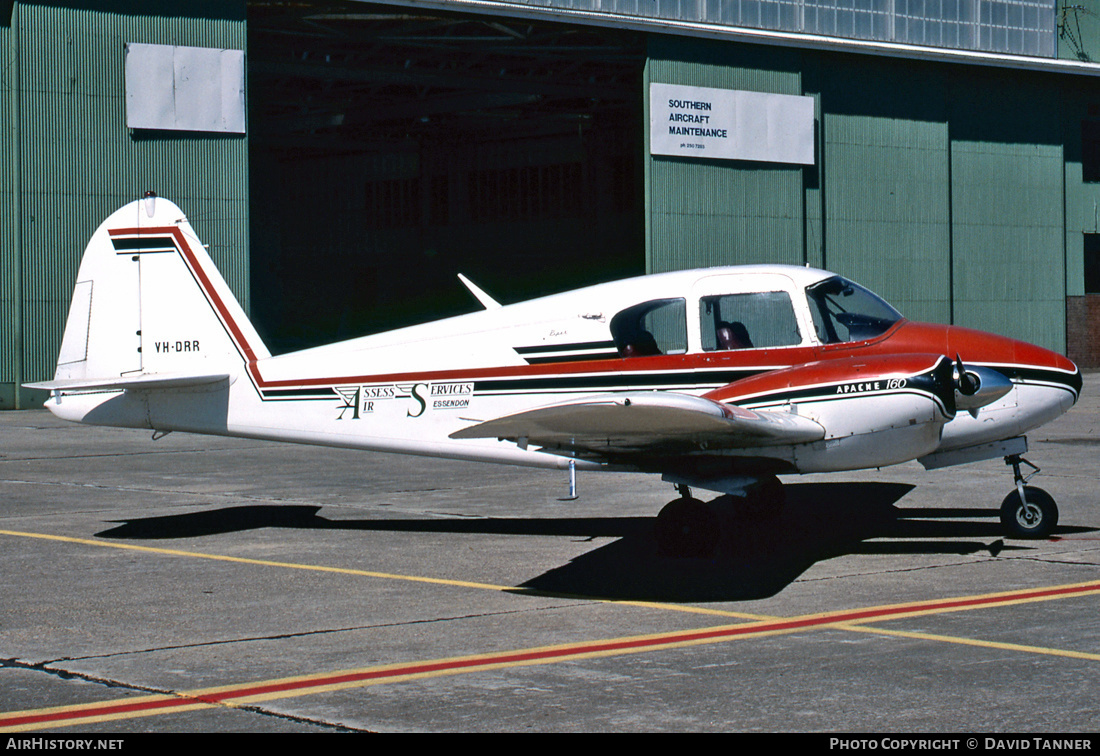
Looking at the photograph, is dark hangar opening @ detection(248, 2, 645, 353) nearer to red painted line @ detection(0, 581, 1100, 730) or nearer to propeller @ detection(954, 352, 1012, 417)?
propeller @ detection(954, 352, 1012, 417)

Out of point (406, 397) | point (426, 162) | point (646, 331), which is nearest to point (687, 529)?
point (646, 331)

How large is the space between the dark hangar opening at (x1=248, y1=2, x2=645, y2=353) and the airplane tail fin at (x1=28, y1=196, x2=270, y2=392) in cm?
2063

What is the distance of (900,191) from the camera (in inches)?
1594

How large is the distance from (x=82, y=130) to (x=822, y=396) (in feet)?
75.6

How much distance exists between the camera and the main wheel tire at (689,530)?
426 inches

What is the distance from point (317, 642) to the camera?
8031 millimetres

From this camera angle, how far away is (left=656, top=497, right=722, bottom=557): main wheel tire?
426 inches

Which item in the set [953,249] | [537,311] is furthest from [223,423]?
[953,249]

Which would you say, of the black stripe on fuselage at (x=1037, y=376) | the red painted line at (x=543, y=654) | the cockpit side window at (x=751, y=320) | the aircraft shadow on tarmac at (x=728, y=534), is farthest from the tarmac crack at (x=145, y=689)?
the black stripe on fuselage at (x=1037, y=376)

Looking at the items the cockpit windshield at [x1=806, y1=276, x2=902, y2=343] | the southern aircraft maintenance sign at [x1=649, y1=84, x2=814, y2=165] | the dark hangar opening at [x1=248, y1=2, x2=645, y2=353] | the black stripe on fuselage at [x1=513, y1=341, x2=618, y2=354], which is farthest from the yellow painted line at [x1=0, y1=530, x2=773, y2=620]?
the southern aircraft maintenance sign at [x1=649, y1=84, x2=814, y2=165]

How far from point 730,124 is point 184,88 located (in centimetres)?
1474

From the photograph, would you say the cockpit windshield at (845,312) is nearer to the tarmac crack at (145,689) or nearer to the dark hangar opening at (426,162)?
the tarmac crack at (145,689)

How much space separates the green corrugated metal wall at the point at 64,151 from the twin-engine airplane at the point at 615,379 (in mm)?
17296


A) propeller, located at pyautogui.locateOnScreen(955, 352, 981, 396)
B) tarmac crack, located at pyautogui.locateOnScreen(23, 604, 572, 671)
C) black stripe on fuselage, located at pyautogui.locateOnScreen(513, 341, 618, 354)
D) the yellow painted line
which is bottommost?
tarmac crack, located at pyautogui.locateOnScreen(23, 604, 572, 671)
